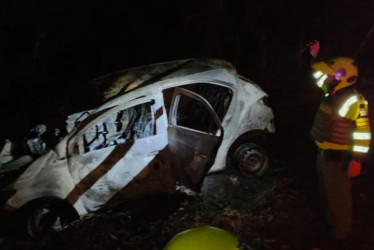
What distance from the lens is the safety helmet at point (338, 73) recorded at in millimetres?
4264

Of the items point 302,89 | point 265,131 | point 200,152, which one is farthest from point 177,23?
point 200,152

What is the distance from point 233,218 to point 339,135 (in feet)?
6.09

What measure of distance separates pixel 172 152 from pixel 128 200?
0.87 m

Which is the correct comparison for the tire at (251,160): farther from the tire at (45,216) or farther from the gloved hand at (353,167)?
the tire at (45,216)

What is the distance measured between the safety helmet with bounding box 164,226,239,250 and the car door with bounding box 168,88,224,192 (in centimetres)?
257

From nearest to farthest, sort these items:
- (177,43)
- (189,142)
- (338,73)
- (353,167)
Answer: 1. (338,73)
2. (353,167)
3. (189,142)
4. (177,43)

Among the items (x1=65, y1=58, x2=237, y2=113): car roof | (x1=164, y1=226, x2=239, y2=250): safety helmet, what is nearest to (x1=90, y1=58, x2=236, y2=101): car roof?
(x1=65, y1=58, x2=237, y2=113): car roof

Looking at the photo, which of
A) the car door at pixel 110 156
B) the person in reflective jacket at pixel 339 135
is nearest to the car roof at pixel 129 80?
the car door at pixel 110 156

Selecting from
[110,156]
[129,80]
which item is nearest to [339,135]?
[110,156]

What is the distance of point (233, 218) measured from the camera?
17.8ft

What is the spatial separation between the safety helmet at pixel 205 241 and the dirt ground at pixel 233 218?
1817mm

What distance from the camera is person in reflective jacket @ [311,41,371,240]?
13.8ft

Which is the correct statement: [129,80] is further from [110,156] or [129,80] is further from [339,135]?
[339,135]

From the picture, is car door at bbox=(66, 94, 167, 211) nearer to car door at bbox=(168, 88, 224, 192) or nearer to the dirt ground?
car door at bbox=(168, 88, 224, 192)
